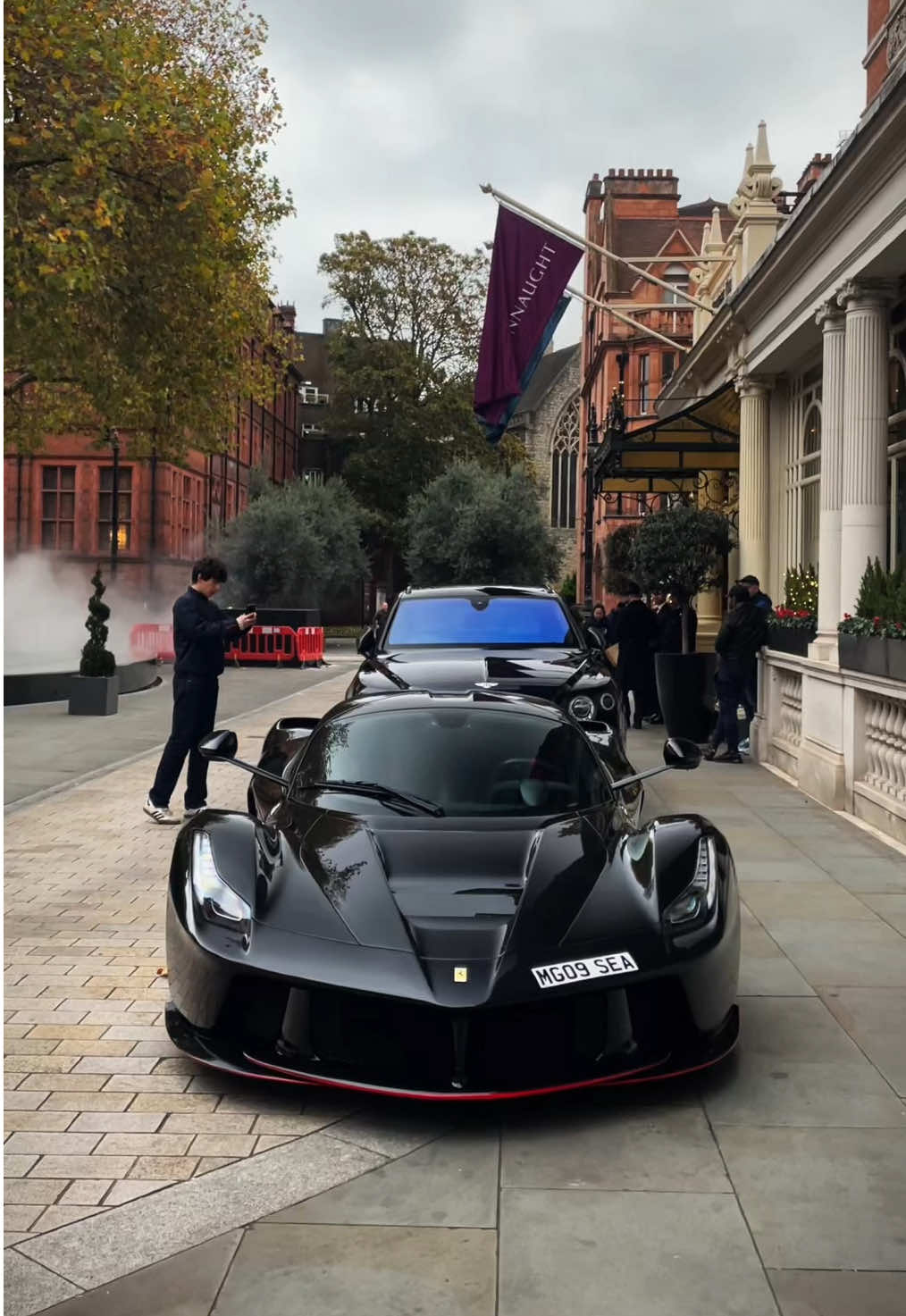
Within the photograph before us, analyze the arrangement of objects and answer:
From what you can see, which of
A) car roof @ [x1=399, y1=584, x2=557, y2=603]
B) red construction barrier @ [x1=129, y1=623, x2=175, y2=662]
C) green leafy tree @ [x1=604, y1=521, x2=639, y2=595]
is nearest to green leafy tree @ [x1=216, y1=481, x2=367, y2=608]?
red construction barrier @ [x1=129, y1=623, x2=175, y2=662]

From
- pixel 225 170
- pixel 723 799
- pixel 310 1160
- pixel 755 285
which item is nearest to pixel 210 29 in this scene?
pixel 225 170

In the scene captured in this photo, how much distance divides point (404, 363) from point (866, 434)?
51.5m

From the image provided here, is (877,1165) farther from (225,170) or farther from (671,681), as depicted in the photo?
(225,170)

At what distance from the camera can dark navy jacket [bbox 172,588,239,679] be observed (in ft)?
31.3

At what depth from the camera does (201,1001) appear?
4305mm

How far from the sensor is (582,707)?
9992mm

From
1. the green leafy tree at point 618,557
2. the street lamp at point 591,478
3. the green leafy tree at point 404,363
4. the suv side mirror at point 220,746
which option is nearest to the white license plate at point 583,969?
the suv side mirror at point 220,746

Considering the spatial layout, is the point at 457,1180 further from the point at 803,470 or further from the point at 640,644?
the point at 640,644

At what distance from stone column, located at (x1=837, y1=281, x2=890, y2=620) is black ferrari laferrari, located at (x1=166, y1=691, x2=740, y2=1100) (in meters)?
6.65

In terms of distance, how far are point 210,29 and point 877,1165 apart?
3126 centimetres

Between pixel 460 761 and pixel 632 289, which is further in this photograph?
pixel 632 289

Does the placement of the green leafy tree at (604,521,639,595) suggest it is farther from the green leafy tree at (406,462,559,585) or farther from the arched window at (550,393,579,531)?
the arched window at (550,393,579,531)

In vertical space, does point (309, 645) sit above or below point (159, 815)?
above

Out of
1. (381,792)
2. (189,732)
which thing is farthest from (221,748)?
(189,732)
